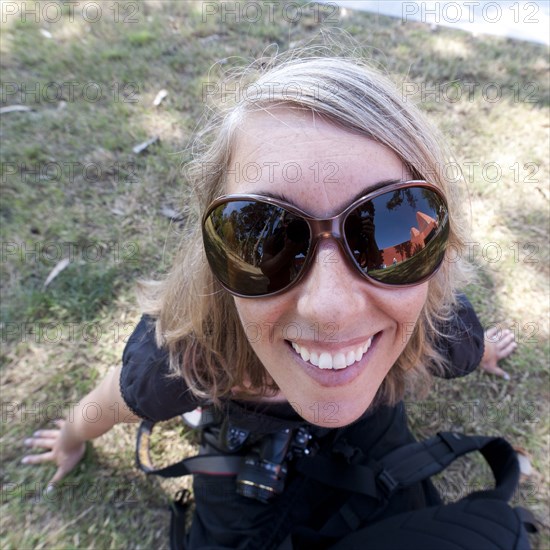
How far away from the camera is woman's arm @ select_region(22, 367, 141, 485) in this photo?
1.65 m

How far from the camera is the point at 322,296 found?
0.91 m

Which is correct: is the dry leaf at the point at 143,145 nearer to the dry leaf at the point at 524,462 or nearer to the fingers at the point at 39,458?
the fingers at the point at 39,458

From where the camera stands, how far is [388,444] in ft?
5.91

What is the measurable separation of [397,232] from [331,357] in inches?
12.8

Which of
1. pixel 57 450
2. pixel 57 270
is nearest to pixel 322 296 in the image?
pixel 57 450

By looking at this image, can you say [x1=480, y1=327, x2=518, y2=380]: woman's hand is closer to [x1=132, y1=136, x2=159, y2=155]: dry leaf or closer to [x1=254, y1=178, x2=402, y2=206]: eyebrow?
[x1=254, y1=178, x2=402, y2=206]: eyebrow

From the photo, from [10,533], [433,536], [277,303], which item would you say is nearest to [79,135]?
[10,533]

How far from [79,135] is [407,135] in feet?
8.02

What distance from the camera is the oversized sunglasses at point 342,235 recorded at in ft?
3.02

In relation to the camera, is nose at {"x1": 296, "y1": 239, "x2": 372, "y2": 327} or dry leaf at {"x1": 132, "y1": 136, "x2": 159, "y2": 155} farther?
dry leaf at {"x1": 132, "y1": 136, "x2": 159, "y2": 155}

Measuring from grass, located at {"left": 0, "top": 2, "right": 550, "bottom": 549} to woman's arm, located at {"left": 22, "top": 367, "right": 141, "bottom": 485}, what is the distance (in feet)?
0.20

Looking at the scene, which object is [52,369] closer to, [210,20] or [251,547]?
[251,547]

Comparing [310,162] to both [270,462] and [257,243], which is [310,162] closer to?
[257,243]

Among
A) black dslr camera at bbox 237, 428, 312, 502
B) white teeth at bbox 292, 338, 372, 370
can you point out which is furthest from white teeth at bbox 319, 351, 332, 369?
black dslr camera at bbox 237, 428, 312, 502
